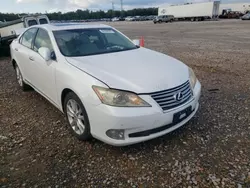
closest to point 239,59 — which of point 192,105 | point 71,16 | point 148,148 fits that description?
point 192,105

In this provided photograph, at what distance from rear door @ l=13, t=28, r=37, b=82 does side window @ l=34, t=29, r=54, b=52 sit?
0.22m

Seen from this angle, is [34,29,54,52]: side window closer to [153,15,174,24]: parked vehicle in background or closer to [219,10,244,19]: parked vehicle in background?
[153,15,174,24]: parked vehicle in background

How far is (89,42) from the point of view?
3.72m

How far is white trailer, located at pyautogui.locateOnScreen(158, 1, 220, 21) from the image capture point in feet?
144

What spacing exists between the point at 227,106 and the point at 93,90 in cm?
278

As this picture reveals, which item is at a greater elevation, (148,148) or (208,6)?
(208,6)

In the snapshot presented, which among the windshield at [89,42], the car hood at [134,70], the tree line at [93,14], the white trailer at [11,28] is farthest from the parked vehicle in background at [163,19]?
the car hood at [134,70]

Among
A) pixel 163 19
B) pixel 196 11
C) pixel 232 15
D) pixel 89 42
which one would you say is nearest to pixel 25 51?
pixel 89 42

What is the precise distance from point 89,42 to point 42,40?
0.86 meters

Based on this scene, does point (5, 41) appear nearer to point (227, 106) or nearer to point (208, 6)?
point (227, 106)

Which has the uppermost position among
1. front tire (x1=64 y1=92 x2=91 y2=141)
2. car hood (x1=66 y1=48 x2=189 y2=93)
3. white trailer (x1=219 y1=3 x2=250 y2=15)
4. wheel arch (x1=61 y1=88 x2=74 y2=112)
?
white trailer (x1=219 y1=3 x2=250 y2=15)

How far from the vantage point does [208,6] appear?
43.9 m

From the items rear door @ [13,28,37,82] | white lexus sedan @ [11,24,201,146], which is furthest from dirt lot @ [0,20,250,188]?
rear door @ [13,28,37,82]

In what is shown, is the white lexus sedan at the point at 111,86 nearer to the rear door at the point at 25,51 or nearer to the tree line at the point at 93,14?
the rear door at the point at 25,51
